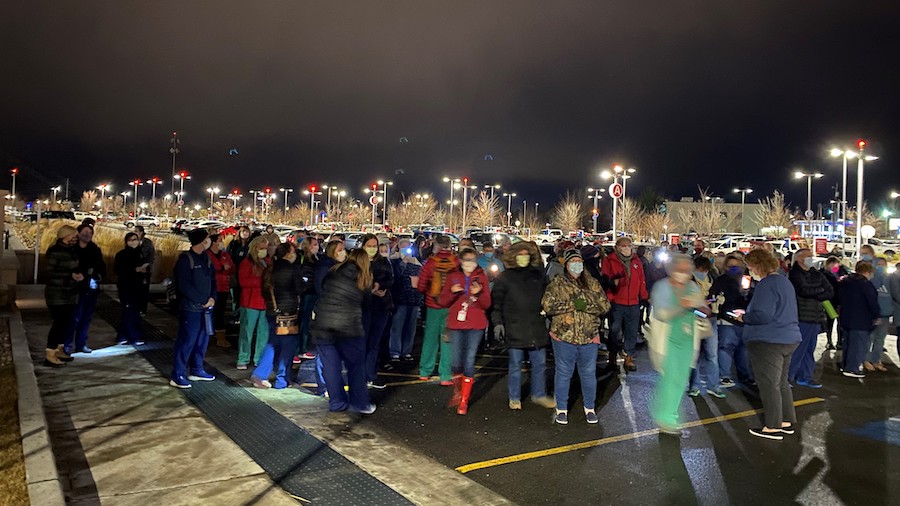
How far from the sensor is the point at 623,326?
31.2 ft

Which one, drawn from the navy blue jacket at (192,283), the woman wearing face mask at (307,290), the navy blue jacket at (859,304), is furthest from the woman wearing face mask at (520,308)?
the navy blue jacket at (859,304)

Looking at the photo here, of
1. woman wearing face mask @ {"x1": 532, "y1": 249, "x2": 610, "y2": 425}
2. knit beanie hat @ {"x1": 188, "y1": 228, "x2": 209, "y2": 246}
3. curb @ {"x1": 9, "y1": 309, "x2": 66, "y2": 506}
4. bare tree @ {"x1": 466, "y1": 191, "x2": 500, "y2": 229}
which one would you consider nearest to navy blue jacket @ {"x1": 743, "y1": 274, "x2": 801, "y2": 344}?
woman wearing face mask @ {"x1": 532, "y1": 249, "x2": 610, "y2": 425}

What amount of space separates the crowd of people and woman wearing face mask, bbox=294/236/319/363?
1.1 inches

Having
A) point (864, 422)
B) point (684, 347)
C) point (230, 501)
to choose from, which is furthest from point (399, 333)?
point (864, 422)

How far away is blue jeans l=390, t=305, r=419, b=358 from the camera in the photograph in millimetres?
9688

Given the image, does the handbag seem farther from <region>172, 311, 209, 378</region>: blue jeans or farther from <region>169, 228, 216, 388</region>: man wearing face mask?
<region>172, 311, 209, 378</region>: blue jeans

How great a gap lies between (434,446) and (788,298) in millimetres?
3810

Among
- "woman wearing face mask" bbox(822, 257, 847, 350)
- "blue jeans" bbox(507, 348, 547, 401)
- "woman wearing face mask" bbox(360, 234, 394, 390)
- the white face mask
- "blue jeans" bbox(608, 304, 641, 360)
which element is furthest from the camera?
"woman wearing face mask" bbox(822, 257, 847, 350)

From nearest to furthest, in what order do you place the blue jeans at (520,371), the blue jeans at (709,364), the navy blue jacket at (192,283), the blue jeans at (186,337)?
the blue jeans at (520,371), the navy blue jacket at (192,283), the blue jeans at (186,337), the blue jeans at (709,364)

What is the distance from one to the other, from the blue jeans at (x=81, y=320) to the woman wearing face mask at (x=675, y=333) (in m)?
7.72

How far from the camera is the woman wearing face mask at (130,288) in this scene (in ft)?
33.1

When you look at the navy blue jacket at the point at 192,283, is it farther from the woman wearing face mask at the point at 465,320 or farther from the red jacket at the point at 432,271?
the woman wearing face mask at the point at 465,320

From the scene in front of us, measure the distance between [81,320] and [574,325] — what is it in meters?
7.25

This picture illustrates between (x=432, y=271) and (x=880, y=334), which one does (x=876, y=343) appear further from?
(x=432, y=271)
